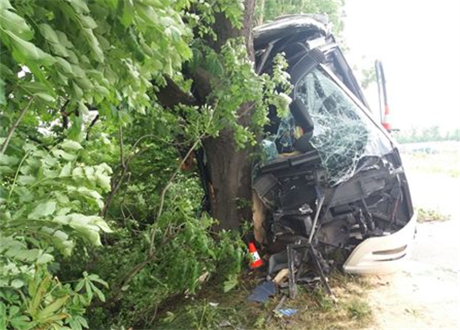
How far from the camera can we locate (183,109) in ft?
9.68

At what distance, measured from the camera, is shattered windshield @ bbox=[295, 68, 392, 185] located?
131 inches

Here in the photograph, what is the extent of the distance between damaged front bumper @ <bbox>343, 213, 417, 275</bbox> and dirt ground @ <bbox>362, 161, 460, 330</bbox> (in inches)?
8.5

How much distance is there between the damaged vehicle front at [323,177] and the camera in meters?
3.36

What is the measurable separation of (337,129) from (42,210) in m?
2.93

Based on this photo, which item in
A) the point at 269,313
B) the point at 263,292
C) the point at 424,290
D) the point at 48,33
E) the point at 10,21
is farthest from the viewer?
the point at 424,290

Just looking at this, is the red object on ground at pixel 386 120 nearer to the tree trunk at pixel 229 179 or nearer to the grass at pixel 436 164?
the tree trunk at pixel 229 179

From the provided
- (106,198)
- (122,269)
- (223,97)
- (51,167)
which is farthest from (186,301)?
(51,167)

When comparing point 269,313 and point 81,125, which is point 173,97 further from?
point 269,313

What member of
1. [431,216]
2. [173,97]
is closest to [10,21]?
[173,97]

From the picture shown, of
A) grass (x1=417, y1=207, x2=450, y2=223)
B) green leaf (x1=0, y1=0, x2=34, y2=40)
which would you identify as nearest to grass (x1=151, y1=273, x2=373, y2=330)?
green leaf (x1=0, y1=0, x2=34, y2=40)

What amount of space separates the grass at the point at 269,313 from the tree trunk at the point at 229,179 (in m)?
0.74

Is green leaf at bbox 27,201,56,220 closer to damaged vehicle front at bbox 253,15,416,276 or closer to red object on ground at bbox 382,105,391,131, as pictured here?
damaged vehicle front at bbox 253,15,416,276

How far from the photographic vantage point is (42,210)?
102cm

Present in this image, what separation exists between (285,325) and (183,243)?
110 centimetres
